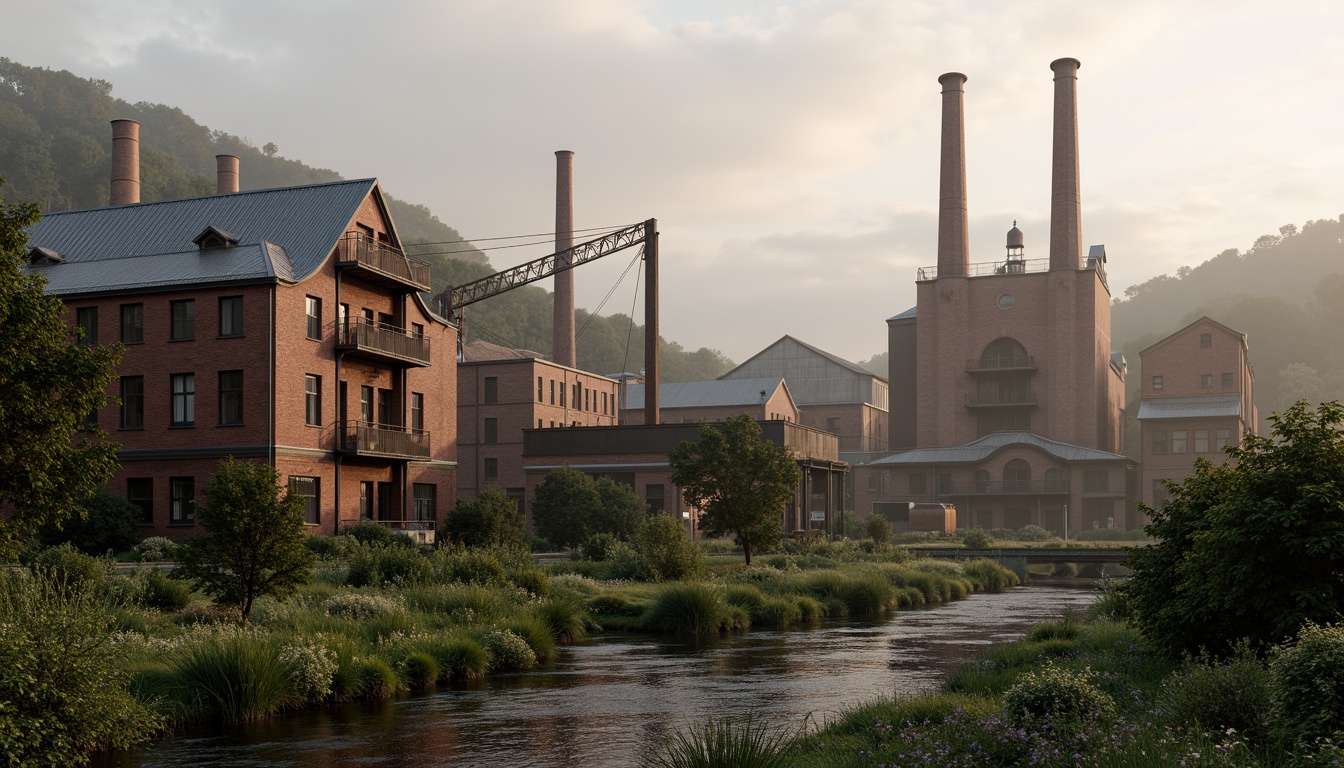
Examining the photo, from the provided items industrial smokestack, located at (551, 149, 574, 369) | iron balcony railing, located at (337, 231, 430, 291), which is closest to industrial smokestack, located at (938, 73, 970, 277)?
industrial smokestack, located at (551, 149, 574, 369)

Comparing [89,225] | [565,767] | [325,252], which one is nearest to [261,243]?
[325,252]

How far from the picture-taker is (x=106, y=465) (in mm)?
16938

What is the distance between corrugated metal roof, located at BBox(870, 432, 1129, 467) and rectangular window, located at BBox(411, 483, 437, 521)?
43.2 meters

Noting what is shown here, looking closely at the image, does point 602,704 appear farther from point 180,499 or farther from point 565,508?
point 565,508

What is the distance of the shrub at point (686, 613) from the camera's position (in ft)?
89.1

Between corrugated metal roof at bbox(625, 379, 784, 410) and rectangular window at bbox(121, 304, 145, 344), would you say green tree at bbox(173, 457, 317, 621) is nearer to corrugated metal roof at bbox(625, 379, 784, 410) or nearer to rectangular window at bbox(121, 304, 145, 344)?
rectangular window at bbox(121, 304, 145, 344)

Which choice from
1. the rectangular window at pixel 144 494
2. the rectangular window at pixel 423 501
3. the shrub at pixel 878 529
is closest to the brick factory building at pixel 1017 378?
the shrub at pixel 878 529

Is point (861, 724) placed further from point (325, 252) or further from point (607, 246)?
point (607, 246)

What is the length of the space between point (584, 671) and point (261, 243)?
26.0m

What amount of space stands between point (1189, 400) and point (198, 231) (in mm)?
67279

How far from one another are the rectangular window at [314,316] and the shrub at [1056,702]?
34.2 metres

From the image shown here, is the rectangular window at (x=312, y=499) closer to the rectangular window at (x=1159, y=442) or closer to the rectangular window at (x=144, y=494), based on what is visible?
the rectangular window at (x=144, y=494)

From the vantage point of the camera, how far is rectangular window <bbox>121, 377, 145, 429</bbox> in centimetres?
4069

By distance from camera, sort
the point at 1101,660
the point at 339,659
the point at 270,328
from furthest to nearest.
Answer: the point at 270,328 → the point at 339,659 → the point at 1101,660
